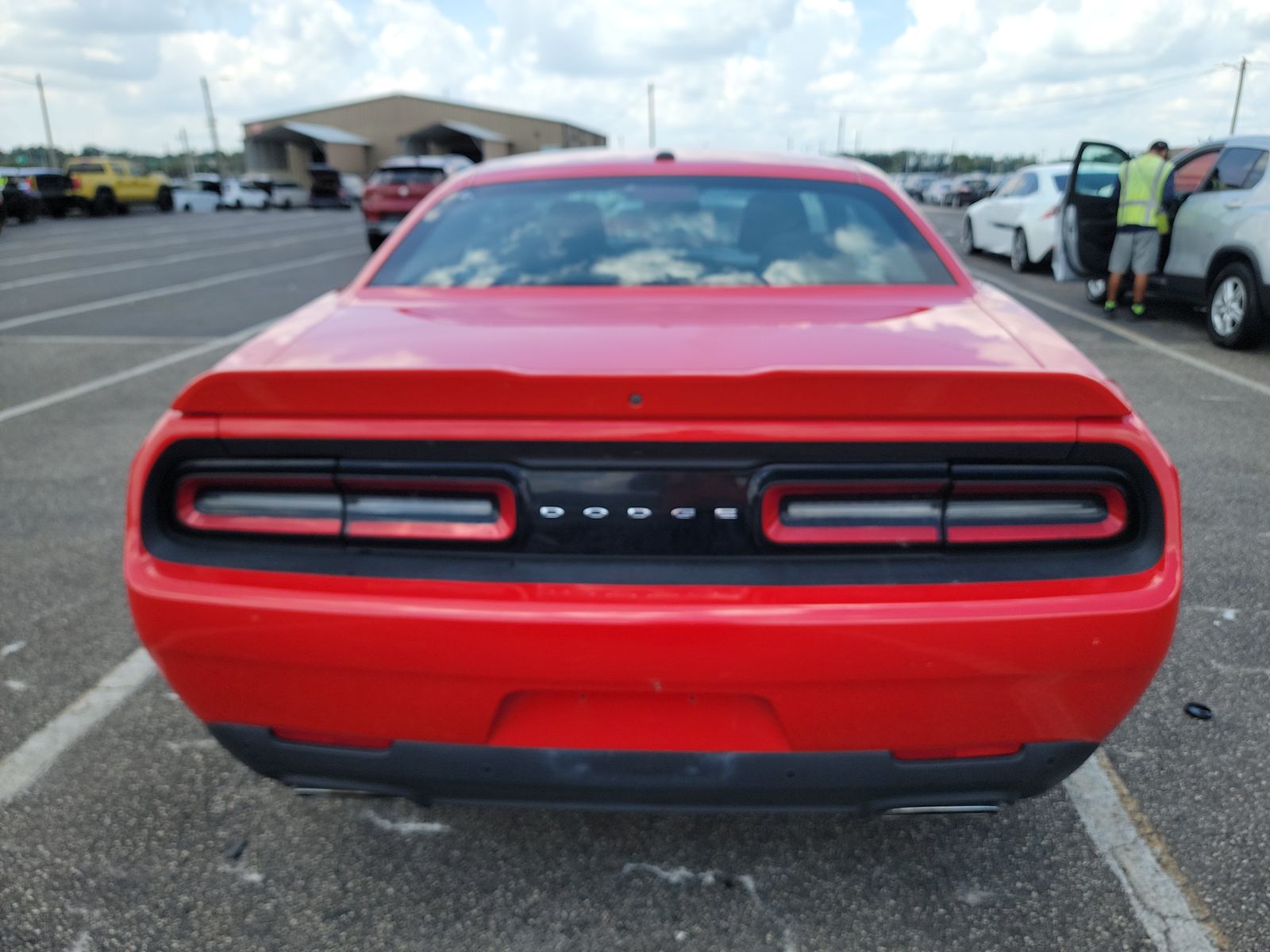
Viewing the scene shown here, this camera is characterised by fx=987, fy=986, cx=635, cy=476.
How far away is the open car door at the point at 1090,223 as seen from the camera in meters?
9.09

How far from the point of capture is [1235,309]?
26.2 feet

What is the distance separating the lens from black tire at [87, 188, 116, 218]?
31.9 meters

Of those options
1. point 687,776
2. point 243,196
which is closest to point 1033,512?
point 687,776

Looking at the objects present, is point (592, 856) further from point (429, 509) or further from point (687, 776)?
point (429, 509)

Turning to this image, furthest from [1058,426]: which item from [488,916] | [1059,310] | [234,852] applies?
[1059,310]

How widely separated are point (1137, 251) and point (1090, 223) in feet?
1.67

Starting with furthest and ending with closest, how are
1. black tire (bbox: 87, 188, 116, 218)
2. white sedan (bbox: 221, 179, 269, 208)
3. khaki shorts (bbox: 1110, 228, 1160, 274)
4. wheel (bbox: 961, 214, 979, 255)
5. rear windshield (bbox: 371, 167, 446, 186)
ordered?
1. white sedan (bbox: 221, 179, 269, 208)
2. black tire (bbox: 87, 188, 116, 218)
3. rear windshield (bbox: 371, 167, 446, 186)
4. wheel (bbox: 961, 214, 979, 255)
5. khaki shorts (bbox: 1110, 228, 1160, 274)

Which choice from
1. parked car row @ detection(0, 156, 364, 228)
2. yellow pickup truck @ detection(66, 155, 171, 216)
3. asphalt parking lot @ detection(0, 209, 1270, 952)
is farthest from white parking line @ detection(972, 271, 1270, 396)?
yellow pickup truck @ detection(66, 155, 171, 216)

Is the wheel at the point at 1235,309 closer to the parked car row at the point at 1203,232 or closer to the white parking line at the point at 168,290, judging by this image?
the parked car row at the point at 1203,232

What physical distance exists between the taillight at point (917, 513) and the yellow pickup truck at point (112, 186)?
35209 mm

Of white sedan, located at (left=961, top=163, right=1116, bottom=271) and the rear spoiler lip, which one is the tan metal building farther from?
the rear spoiler lip

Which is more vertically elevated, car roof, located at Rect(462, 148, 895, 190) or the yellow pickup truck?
car roof, located at Rect(462, 148, 895, 190)

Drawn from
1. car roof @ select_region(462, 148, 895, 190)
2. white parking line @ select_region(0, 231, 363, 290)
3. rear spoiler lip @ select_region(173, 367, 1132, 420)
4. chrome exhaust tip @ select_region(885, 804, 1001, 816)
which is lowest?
white parking line @ select_region(0, 231, 363, 290)

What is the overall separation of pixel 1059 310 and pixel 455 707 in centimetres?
1026
